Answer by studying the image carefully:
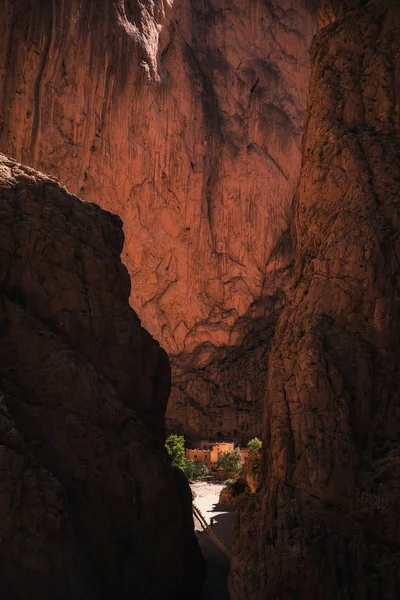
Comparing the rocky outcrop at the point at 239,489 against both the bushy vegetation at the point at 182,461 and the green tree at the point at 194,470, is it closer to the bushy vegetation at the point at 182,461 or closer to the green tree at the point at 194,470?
the bushy vegetation at the point at 182,461

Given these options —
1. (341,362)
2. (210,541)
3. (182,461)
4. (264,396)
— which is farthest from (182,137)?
(341,362)

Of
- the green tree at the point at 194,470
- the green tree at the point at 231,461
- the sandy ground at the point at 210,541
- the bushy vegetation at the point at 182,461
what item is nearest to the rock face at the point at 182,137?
the green tree at the point at 231,461

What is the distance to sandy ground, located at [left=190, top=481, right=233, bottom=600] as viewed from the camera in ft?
89.0

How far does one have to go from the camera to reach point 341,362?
18.9m

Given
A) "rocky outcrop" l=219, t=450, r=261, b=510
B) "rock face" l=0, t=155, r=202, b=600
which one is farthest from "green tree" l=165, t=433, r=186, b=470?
"rock face" l=0, t=155, r=202, b=600

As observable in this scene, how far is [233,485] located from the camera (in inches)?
1815

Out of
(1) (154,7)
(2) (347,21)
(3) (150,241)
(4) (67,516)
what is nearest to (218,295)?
(3) (150,241)

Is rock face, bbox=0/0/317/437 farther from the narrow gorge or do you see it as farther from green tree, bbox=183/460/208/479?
the narrow gorge

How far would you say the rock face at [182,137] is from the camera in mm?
52406

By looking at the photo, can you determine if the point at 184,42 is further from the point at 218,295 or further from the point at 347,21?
the point at 347,21

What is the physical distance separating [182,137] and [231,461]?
31527mm

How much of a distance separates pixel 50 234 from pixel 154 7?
145 feet

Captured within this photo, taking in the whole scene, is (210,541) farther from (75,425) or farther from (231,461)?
(231,461)

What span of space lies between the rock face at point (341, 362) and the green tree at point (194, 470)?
133 ft
